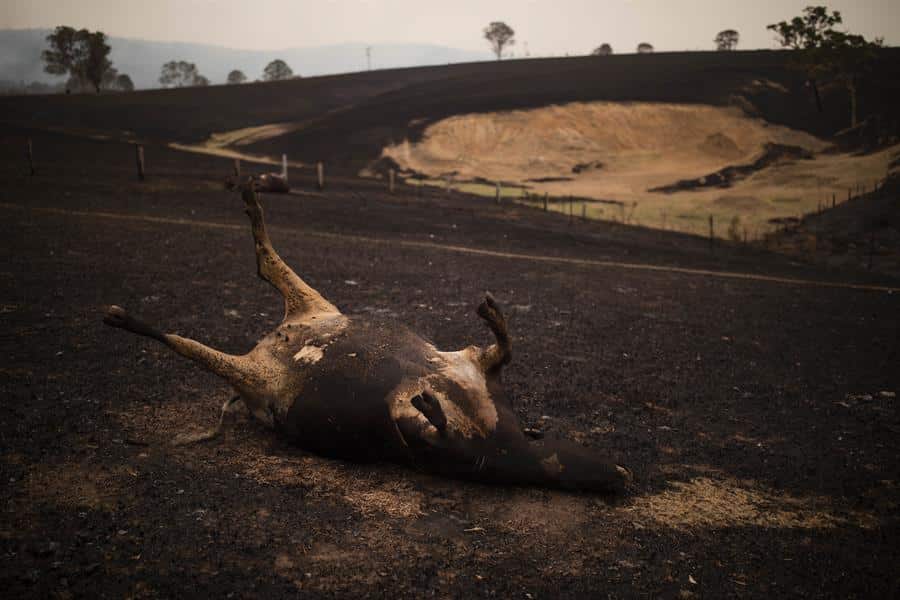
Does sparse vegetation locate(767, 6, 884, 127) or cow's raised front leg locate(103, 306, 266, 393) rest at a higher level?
sparse vegetation locate(767, 6, 884, 127)

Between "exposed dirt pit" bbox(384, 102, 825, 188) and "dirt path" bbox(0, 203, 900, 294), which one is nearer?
"dirt path" bbox(0, 203, 900, 294)

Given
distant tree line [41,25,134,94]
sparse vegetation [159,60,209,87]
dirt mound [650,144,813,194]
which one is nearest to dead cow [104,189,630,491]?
dirt mound [650,144,813,194]

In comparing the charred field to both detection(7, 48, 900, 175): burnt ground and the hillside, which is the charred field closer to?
the hillside

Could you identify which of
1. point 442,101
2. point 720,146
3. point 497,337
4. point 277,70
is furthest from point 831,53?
point 277,70

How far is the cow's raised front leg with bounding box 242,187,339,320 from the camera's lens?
237 inches

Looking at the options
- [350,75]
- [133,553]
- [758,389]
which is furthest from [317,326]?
[350,75]

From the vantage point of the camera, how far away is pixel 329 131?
161 feet

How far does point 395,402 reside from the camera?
471cm

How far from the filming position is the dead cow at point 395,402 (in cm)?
470

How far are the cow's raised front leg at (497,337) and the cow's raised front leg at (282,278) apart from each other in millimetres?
1634

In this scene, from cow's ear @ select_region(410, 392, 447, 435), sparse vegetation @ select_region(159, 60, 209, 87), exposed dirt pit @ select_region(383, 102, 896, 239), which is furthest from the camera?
sparse vegetation @ select_region(159, 60, 209, 87)

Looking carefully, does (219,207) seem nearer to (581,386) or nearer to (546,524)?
(581,386)

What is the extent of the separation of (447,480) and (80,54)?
99.0 metres

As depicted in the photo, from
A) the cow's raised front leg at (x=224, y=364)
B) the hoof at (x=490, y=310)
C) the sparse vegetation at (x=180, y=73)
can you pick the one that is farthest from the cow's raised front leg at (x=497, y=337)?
the sparse vegetation at (x=180, y=73)
